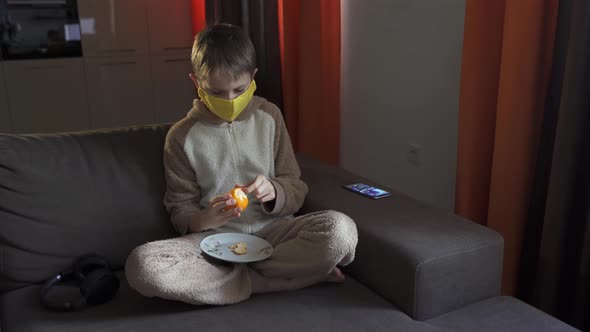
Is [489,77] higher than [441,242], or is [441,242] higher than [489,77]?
[489,77]

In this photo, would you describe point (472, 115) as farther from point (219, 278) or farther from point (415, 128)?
point (219, 278)

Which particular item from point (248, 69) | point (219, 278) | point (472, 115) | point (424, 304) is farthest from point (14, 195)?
point (472, 115)

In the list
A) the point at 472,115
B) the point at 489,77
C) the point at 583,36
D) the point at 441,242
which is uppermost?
the point at 583,36

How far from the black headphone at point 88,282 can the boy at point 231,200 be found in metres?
0.06

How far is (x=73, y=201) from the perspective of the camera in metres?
1.52

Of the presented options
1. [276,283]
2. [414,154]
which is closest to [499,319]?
A: [276,283]

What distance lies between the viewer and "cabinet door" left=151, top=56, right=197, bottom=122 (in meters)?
3.90

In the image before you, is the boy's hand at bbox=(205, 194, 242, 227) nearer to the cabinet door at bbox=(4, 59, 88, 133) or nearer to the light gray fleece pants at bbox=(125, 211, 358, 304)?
the light gray fleece pants at bbox=(125, 211, 358, 304)

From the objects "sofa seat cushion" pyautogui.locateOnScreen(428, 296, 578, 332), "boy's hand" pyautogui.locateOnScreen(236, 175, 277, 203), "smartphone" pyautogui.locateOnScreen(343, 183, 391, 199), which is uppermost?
"boy's hand" pyautogui.locateOnScreen(236, 175, 277, 203)

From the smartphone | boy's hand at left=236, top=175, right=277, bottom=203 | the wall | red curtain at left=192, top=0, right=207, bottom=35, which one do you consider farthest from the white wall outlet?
red curtain at left=192, top=0, right=207, bottom=35

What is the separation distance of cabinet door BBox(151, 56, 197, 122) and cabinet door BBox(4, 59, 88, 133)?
Result: 47cm

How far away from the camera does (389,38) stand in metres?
2.52

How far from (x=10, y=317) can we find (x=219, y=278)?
1.60 feet

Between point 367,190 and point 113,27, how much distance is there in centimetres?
262
